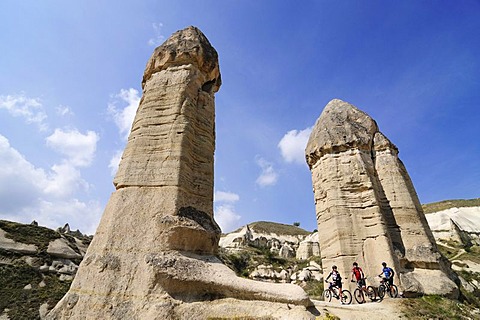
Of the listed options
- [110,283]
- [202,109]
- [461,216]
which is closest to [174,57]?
[202,109]

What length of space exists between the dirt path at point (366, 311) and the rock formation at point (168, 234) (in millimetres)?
1450

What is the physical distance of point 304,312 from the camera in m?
4.50

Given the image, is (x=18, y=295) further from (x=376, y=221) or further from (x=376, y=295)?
(x=376, y=221)

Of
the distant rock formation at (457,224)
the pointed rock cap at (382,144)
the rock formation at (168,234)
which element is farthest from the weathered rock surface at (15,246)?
the distant rock formation at (457,224)

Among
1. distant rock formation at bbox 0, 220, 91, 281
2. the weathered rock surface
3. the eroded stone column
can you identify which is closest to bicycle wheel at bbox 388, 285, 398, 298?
the eroded stone column

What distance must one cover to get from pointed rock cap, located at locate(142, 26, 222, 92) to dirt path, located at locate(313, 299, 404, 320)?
259 inches

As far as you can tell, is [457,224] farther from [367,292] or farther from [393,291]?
[367,292]

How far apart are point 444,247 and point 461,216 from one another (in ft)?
54.7

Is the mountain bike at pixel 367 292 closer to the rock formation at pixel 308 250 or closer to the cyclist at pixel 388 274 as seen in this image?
the cyclist at pixel 388 274

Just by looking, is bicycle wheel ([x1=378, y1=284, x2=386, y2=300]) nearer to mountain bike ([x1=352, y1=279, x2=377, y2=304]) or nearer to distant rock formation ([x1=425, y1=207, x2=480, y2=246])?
mountain bike ([x1=352, y1=279, x2=377, y2=304])

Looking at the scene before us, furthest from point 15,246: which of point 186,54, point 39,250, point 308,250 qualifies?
point 308,250

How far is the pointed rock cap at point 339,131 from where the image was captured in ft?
39.8

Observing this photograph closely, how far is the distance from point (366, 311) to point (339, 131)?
7874 mm

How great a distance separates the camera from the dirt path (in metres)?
5.79
